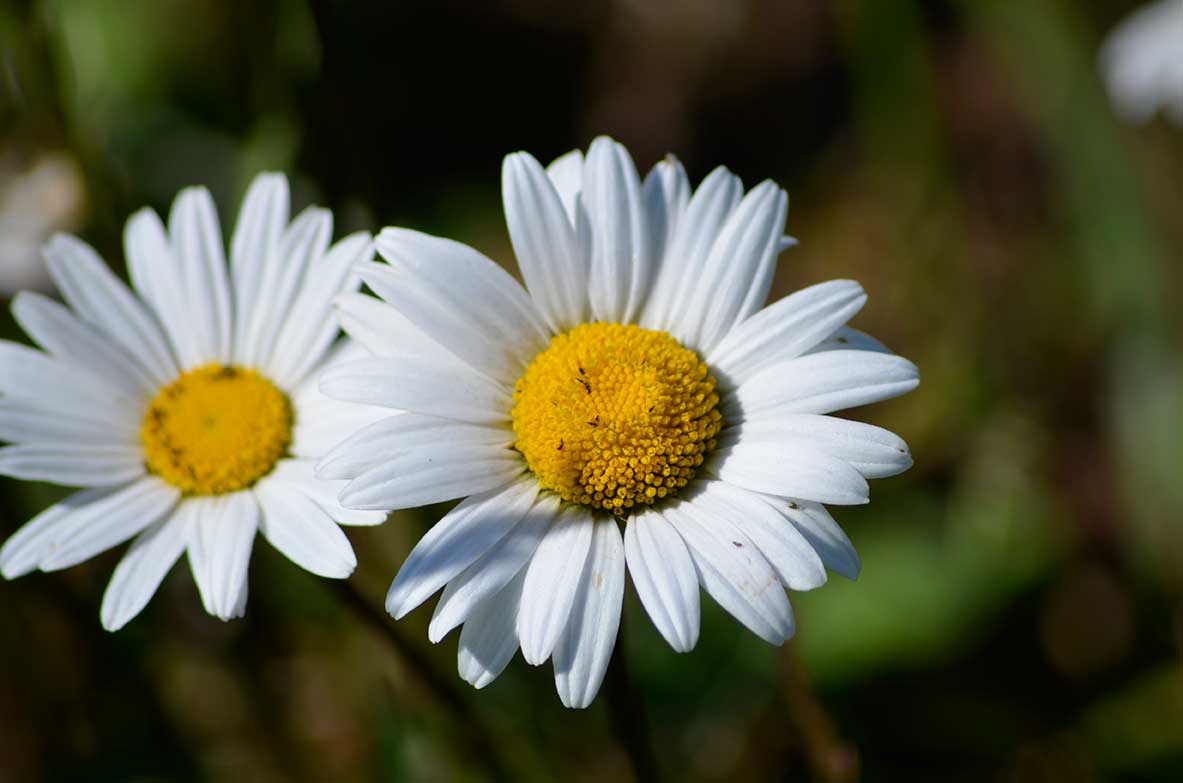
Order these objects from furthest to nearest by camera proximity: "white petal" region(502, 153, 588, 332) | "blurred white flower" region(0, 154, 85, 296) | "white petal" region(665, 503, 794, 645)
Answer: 1. "blurred white flower" region(0, 154, 85, 296)
2. "white petal" region(502, 153, 588, 332)
3. "white petal" region(665, 503, 794, 645)

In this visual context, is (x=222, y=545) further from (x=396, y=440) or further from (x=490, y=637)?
(x=490, y=637)

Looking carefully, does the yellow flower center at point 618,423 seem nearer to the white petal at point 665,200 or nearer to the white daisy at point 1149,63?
the white petal at point 665,200

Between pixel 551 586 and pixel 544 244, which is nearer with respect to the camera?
pixel 551 586

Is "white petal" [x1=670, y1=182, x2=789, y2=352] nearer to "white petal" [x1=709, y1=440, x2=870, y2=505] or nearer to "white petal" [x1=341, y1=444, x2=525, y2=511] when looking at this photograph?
"white petal" [x1=709, y1=440, x2=870, y2=505]

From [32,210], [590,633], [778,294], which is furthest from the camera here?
[778,294]

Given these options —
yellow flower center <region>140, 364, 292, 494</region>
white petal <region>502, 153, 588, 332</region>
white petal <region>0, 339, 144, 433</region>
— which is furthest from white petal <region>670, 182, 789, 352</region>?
white petal <region>0, 339, 144, 433</region>

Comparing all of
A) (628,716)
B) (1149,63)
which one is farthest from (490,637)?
(1149,63)

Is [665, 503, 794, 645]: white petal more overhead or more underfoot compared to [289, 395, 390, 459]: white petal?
more overhead

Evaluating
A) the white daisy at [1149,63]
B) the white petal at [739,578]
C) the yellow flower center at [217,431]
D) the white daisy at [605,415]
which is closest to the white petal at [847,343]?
the white daisy at [605,415]

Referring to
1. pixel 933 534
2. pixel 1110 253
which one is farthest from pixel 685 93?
pixel 933 534
